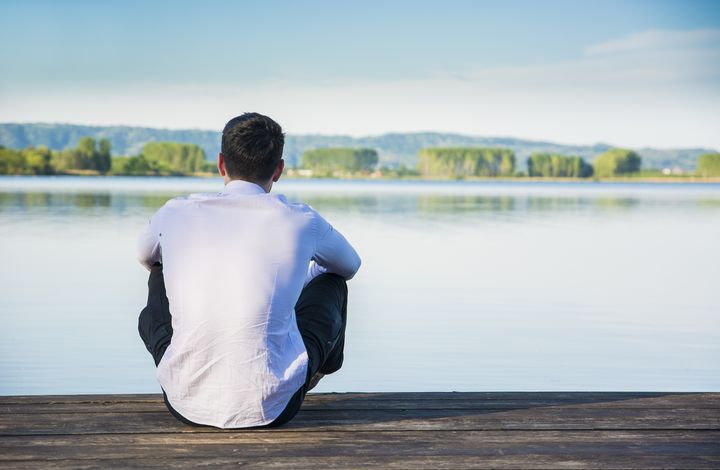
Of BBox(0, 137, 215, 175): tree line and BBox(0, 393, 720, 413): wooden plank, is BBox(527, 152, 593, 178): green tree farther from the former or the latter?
BBox(0, 393, 720, 413): wooden plank

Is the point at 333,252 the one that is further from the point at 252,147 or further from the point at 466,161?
the point at 466,161

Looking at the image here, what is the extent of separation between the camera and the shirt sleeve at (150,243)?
284 cm

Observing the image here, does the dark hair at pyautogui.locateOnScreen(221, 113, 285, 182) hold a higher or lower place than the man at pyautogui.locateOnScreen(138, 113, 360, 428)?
higher

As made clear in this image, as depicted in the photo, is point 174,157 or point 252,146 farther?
point 174,157

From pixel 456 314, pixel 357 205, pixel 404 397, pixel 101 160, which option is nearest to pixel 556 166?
pixel 101 160

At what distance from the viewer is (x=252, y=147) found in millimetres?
2779

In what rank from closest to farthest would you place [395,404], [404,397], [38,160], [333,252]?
[333,252], [395,404], [404,397], [38,160]

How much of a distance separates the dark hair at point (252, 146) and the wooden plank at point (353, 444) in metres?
0.82

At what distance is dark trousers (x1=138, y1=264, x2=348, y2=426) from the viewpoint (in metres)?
2.98

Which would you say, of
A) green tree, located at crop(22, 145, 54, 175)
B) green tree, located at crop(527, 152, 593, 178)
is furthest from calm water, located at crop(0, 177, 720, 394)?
green tree, located at crop(527, 152, 593, 178)

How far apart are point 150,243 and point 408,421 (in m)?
1.08

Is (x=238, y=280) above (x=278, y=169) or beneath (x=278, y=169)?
beneath

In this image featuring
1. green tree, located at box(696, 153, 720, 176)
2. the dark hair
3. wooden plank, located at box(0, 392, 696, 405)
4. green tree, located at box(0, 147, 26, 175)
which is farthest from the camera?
green tree, located at box(696, 153, 720, 176)

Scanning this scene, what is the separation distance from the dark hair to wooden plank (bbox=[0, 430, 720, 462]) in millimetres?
824
